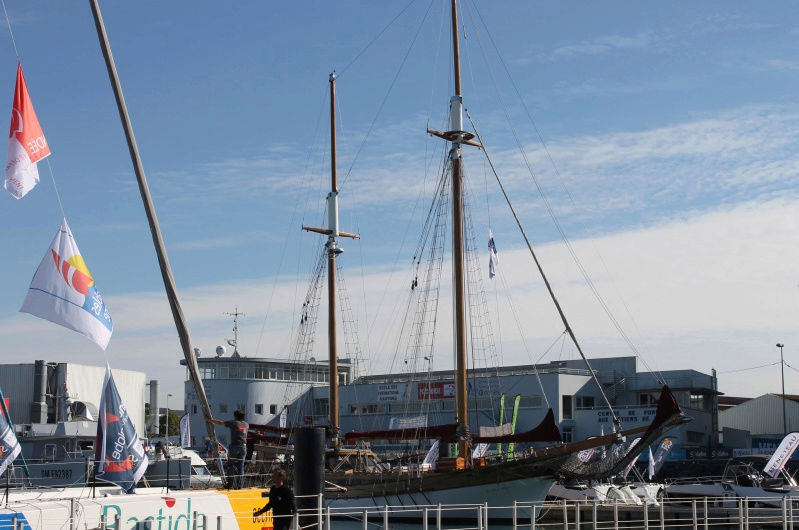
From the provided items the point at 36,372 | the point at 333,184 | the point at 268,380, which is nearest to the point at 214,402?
the point at 268,380

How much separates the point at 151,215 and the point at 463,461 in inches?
950

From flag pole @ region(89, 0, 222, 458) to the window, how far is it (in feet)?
183

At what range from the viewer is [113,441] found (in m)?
19.7

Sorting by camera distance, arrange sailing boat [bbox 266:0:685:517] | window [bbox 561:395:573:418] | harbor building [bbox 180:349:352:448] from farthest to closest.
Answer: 1. harbor building [bbox 180:349:352:448]
2. window [bbox 561:395:573:418]
3. sailing boat [bbox 266:0:685:517]

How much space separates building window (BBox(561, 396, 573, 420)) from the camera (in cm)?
7144

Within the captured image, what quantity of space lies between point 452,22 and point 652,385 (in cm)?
3739

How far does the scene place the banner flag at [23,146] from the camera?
17.4 metres

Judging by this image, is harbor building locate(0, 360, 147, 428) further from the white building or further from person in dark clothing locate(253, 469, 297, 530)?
person in dark clothing locate(253, 469, 297, 530)

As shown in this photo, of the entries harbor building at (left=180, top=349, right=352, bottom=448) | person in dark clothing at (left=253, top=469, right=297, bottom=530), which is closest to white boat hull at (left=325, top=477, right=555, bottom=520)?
person in dark clothing at (left=253, top=469, right=297, bottom=530)

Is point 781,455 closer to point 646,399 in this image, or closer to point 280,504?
point 280,504

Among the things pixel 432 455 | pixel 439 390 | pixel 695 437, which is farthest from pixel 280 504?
pixel 695 437

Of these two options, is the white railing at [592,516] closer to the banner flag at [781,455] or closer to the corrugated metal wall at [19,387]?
the banner flag at [781,455]

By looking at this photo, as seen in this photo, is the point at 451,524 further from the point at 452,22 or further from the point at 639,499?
the point at 452,22

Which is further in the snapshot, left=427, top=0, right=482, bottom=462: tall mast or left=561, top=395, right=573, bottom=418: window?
left=561, top=395, right=573, bottom=418: window
